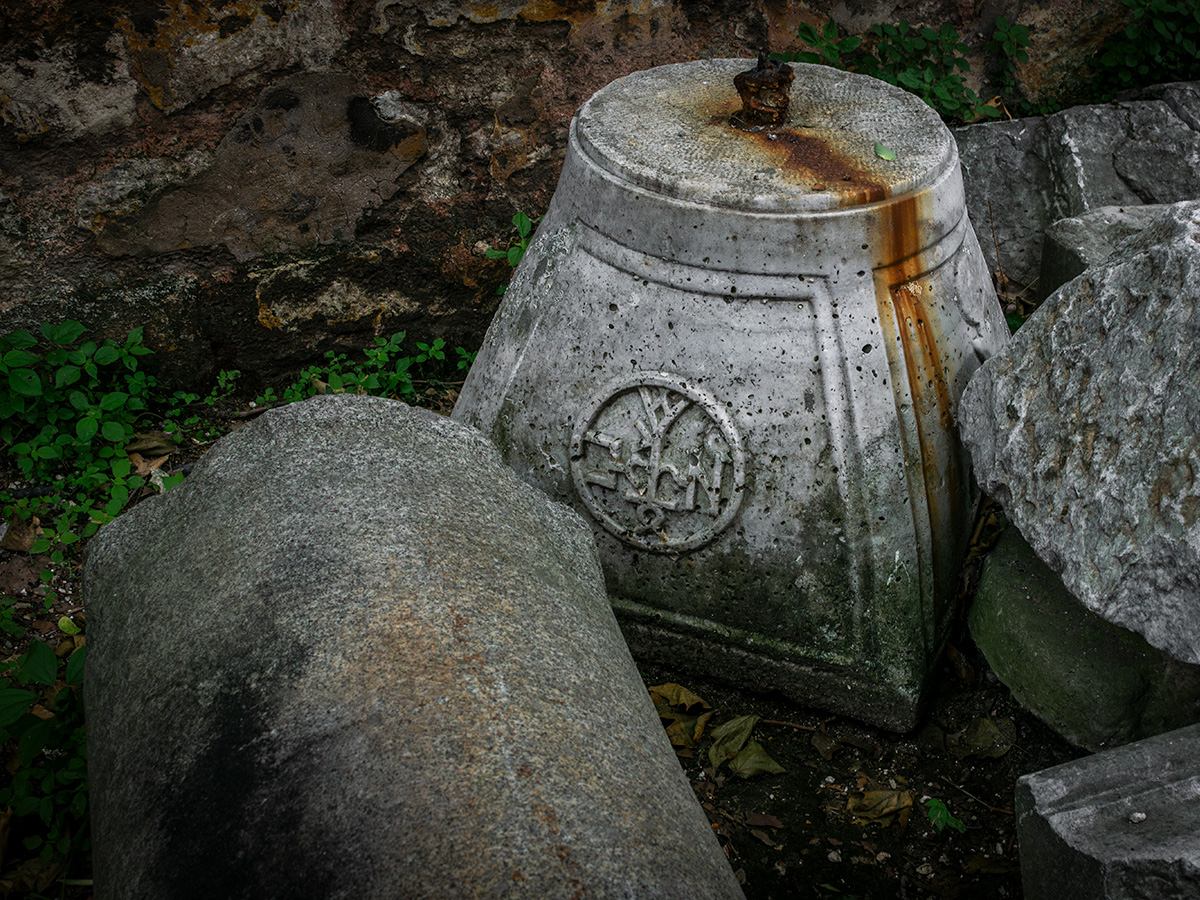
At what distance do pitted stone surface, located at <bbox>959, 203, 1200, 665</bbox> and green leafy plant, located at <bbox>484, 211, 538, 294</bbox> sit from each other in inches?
59.4

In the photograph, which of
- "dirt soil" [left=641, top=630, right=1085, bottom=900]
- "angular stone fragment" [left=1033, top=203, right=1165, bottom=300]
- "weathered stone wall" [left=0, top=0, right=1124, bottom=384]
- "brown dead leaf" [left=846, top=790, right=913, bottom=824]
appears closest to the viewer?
"dirt soil" [left=641, top=630, right=1085, bottom=900]

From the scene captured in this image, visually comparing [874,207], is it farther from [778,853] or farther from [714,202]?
[778,853]

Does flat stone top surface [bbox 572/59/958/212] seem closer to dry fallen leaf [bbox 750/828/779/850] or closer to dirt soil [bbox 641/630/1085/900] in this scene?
dirt soil [bbox 641/630/1085/900]

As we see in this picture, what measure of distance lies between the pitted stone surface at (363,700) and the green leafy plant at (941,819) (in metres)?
0.80

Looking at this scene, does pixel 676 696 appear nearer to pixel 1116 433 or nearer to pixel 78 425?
pixel 1116 433

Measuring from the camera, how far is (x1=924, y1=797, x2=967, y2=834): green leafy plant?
198 cm

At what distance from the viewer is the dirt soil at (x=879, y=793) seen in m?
1.94

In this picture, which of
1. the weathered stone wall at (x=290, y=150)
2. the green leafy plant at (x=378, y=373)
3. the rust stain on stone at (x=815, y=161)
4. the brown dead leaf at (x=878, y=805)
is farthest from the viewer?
the green leafy plant at (x=378, y=373)

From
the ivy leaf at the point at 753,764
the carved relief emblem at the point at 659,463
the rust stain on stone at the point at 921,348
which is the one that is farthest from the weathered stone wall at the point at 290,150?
the ivy leaf at the point at 753,764

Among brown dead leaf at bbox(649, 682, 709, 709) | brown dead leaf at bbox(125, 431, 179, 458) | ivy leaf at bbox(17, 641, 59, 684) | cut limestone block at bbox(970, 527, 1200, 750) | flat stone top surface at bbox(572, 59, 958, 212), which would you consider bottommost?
brown dead leaf at bbox(125, 431, 179, 458)

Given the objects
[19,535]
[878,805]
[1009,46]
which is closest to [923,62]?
[1009,46]

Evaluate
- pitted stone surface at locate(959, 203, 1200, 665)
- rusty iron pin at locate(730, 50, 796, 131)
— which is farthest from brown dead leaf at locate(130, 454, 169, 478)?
pitted stone surface at locate(959, 203, 1200, 665)

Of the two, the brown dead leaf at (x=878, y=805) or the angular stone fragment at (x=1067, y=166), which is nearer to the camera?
the brown dead leaf at (x=878, y=805)

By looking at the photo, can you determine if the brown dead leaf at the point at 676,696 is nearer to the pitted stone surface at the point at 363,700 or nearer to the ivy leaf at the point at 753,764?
the ivy leaf at the point at 753,764
